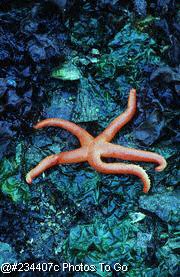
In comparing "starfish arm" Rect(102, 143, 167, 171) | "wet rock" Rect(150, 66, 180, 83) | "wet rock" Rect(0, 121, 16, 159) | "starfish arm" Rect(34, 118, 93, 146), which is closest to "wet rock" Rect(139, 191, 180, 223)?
"starfish arm" Rect(102, 143, 167, 171)

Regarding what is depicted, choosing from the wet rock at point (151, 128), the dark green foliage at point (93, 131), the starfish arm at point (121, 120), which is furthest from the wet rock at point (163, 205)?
the starfish arm at point (121, 120)

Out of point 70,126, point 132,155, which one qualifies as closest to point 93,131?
point 70,126

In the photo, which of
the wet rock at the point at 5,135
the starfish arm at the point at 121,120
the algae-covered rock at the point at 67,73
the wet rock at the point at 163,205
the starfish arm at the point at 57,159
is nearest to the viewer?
the wet rock at the point at 163,205

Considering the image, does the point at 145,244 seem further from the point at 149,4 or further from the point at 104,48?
the point at 149,4

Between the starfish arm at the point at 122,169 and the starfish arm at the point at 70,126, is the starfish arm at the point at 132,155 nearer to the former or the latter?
the starfish arm at the point at 122,169

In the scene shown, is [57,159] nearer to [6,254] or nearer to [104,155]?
[104,155]
